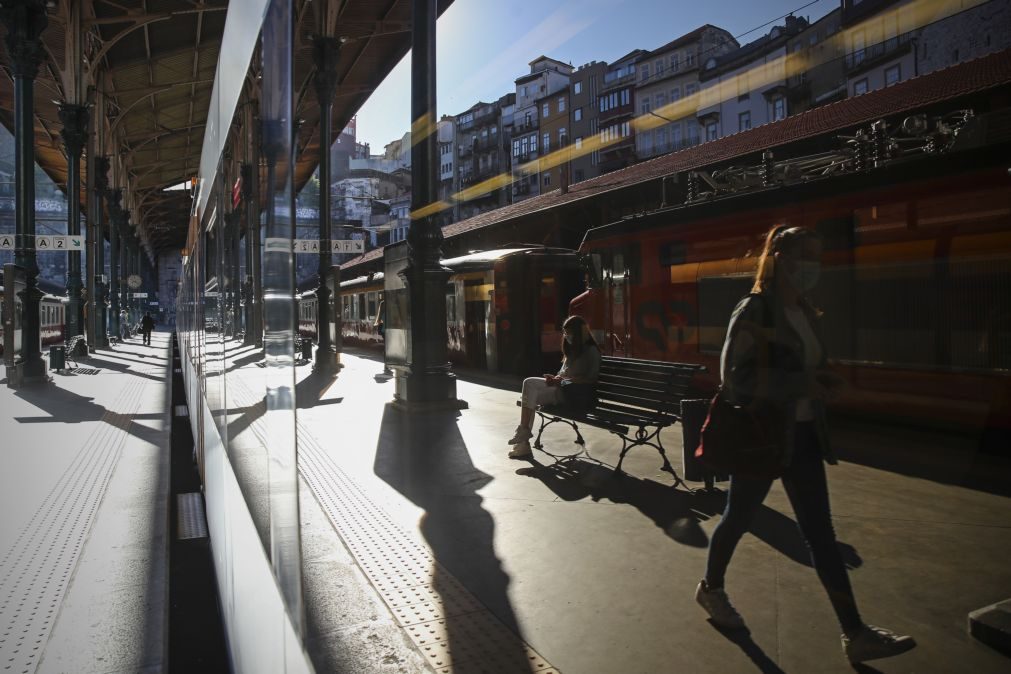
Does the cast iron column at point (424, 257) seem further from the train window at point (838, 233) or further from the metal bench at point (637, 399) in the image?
the train window at point (838, 233)

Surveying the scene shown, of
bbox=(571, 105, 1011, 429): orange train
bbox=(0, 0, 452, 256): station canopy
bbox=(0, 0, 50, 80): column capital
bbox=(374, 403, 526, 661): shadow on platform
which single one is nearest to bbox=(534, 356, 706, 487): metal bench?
bbox=(374, 403, 526, 661): shadow on platform

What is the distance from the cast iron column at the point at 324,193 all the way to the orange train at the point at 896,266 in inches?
326

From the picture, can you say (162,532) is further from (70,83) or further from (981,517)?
(70,83)

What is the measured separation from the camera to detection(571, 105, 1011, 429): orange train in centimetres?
606

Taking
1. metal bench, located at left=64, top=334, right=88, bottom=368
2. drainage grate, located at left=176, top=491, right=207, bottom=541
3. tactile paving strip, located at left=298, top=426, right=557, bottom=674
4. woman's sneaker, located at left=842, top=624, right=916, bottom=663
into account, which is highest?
metal bench, located at left=64, top=334, right=88, bottom=368

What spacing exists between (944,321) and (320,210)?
12.5 metres

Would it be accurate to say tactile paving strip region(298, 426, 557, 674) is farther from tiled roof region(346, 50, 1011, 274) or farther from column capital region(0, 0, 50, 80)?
column capital region(0, 0, 50, 80)

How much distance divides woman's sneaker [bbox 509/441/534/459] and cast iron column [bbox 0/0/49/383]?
1201 cm

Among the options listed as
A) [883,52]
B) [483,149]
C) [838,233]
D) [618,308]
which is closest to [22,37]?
[618,308]

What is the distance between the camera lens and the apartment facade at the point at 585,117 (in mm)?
50219

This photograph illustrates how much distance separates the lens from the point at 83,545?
159 inches

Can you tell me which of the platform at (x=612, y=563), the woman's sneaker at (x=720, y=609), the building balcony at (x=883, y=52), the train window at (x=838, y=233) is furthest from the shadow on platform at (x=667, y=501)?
the building balcony at (x=883, y=52)

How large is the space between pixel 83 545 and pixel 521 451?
136 inches

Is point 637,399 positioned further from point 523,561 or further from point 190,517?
point 190,517
